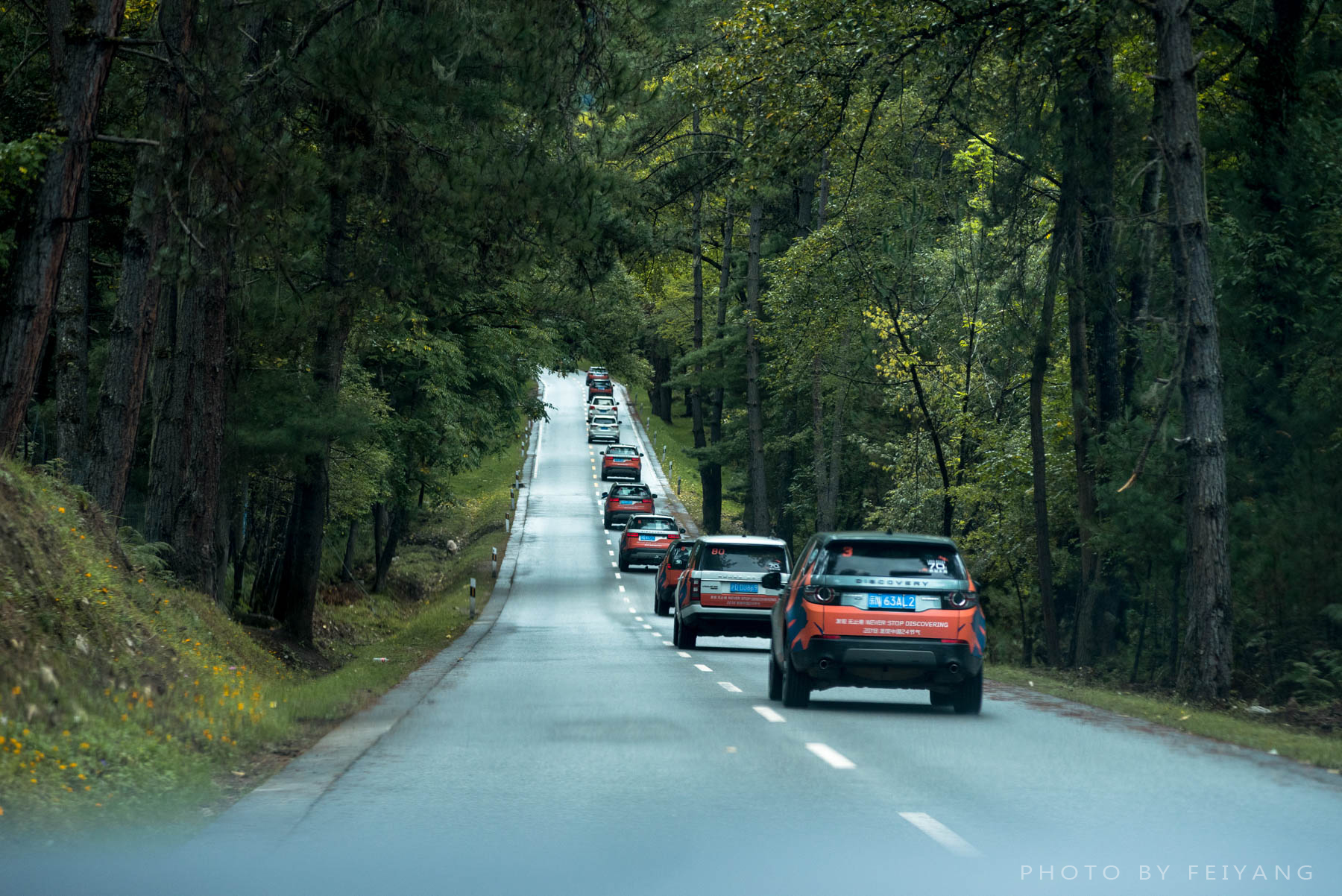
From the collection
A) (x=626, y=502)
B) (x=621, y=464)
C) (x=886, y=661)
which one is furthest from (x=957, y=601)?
(x=621, y=464)

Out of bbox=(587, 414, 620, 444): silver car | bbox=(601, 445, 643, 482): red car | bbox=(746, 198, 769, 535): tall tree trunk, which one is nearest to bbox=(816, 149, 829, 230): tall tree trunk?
bbox=(746, 198, 769, 535): tall tree trunk

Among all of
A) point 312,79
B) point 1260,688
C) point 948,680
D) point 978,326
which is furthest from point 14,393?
point 978,326

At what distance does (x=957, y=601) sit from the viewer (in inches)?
554

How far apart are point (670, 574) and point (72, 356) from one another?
53.4ft

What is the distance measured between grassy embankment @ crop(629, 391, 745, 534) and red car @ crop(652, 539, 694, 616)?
62.9 feet

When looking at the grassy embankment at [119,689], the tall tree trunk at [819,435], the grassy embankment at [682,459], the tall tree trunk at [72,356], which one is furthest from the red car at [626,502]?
the grassy embankment at [119,689]

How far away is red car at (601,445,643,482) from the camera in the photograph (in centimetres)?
7419

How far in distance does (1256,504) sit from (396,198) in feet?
38.2

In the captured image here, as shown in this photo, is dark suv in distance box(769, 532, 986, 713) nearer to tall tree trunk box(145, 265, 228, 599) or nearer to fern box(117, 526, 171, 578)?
fern box(117, 526, 171, 578)

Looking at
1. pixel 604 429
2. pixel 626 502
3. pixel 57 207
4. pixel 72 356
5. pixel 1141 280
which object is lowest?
pixel 626 502

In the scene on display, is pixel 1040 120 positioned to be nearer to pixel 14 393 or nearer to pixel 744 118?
pixel 744 118

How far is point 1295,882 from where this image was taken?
21.9 feet

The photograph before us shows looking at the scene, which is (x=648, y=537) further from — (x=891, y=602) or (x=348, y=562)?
(x=891, y=602)

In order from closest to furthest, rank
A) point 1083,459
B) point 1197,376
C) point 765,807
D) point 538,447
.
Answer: point 765,807 < point 1197,376 < point 1083,459 < point 538,447
